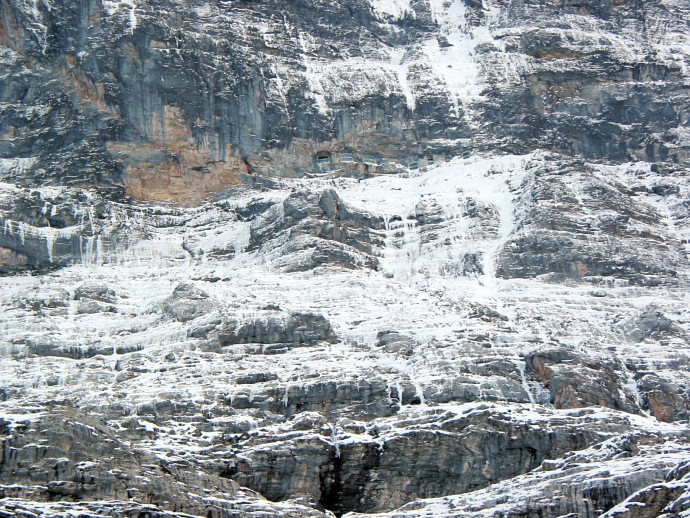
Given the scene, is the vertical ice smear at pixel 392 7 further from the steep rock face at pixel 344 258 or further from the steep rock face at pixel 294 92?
the steep rock face at pixel 294 92

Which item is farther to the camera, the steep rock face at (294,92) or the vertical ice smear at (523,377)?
the steep rock face at (294,92)

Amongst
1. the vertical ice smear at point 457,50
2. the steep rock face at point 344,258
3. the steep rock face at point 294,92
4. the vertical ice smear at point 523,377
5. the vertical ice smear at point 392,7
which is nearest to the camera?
the steep rock face at point 344,258

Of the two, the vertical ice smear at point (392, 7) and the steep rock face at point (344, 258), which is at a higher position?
the vertical ice smear at point (392, 7)

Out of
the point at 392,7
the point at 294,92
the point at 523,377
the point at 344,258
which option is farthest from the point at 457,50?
Result: the point at 523,377

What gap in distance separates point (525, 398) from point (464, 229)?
24.7 m

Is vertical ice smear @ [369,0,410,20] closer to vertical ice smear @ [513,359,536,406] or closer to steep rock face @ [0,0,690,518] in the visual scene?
steep rock face @ [0,0,690,518]

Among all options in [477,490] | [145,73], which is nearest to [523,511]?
[477,490]

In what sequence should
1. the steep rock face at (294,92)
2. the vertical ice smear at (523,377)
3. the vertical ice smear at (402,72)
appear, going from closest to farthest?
the vertical ice smear at (523,377) < the steep rock face at (294,92) < the vertical ice smear at (402,72)

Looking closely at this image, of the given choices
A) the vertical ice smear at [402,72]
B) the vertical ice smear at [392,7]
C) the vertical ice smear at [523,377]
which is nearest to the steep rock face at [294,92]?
the vertical ice smear at [402,72]

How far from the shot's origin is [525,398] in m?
78.5

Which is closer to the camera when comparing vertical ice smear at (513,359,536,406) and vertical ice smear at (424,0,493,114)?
vertical ice smear at (513,359,536,406)

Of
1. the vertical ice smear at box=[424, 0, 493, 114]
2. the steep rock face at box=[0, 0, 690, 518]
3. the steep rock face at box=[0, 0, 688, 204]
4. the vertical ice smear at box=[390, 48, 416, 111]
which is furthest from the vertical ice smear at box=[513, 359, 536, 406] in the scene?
the vertical ice smear at box=[390, 48, 416, 111]

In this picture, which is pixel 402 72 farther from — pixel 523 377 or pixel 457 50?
pixel 523 377

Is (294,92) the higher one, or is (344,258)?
(294,92)
